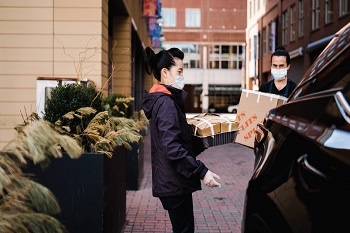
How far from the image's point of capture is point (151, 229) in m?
6.08

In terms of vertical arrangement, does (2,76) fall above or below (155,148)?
above

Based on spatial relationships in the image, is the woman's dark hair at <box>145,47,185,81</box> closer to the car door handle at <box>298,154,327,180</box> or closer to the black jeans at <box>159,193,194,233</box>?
the black jeans at <box>159,193,194,233</box>

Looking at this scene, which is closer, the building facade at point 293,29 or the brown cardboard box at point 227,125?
the brown cardboard box at point 227,125

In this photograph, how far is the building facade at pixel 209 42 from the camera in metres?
57.7

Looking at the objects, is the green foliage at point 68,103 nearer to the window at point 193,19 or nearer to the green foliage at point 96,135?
the green foliage at point 96,135

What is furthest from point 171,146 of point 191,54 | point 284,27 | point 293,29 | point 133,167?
point 191,54

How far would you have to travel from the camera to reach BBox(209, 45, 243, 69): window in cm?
5772

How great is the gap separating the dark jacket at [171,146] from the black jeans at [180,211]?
0.07 metres

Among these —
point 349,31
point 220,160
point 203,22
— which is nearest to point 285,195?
point 349,31

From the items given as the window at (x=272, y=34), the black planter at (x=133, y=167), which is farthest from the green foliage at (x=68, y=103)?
the window at (x=272, y=34)

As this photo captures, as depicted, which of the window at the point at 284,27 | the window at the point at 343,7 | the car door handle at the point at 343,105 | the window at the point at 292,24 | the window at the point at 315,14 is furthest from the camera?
the window at the point at 284,27

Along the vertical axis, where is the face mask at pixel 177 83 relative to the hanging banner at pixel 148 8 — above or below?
below

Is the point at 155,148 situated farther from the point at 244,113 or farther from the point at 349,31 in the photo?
the point at 349,31

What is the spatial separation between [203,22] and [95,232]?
55794 mm
